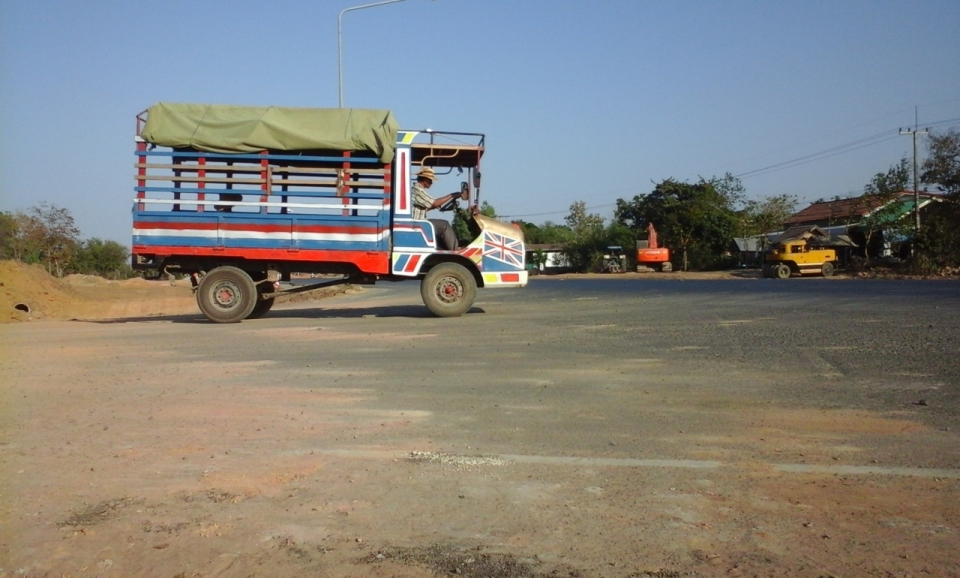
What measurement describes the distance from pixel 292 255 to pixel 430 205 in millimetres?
2526

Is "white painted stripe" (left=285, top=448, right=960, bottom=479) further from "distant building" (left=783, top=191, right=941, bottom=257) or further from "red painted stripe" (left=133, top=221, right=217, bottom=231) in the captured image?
"distant building" (left=783, top=191, right=941, bottom=257)

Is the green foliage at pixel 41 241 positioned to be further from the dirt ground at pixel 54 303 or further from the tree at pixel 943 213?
the tree at pixel 943 213

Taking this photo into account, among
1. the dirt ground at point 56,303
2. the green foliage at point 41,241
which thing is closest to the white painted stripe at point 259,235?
the dirt ground at point 56,303

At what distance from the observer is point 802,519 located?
4.45 meters

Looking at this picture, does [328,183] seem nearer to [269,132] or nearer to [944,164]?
[269,132]

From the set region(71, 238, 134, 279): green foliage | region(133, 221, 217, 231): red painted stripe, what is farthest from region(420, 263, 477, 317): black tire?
region(71, 238, 134, 279): green foliage

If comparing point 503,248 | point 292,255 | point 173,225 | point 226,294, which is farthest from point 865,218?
point 173,225

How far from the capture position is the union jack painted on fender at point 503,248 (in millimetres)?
15352

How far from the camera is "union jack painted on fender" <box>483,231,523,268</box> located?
15352mm

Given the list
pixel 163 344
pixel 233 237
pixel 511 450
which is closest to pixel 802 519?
Answer: pixel 511 450

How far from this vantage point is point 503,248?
15.5 m

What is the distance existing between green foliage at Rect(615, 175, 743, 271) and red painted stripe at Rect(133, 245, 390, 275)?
5373 cm

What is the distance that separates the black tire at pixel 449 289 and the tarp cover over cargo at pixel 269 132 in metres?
2.17

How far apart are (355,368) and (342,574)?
5.74 metres
